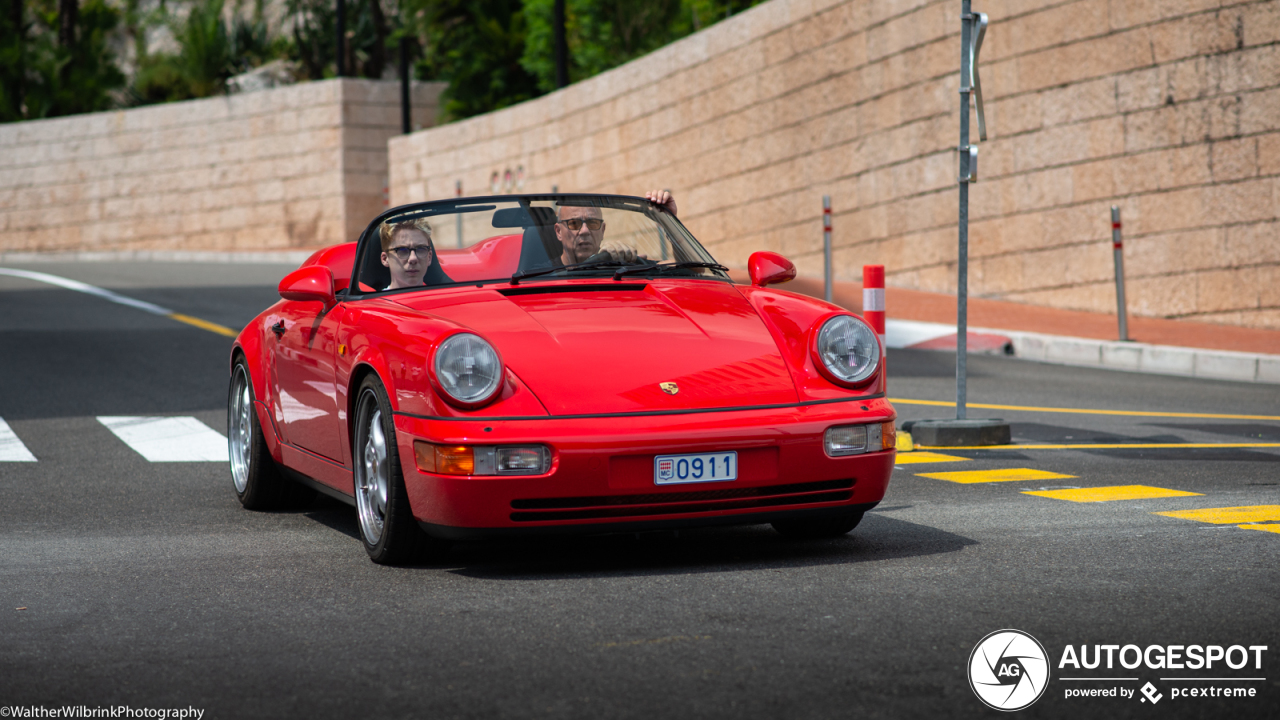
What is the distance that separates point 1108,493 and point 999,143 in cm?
1237

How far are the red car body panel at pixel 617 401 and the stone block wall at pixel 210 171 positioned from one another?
111 feet

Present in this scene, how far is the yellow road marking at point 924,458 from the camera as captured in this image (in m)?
7.79

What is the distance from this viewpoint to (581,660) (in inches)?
145

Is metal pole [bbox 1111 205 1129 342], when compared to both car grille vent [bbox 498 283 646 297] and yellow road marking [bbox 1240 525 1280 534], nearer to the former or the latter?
yellow road marking [bbox 1240 525 1280 534]

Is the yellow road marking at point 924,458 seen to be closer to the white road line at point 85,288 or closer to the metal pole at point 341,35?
the white road line at point 85,288

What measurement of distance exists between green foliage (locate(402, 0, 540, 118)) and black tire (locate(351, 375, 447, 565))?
34529 millimetres

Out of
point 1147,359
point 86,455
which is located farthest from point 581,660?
point 1147,359

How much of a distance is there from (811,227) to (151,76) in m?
33.9

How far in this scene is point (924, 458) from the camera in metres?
7.88

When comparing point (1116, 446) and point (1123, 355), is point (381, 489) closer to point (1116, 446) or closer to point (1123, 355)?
point (1116, 446)

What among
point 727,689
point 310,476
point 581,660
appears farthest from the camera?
point 310,476

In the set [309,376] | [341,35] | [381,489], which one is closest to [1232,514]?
[381,489]

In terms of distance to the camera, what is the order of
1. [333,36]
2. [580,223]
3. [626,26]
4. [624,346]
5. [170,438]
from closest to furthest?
[624,346] < [580,223] < [170,438] < [626,26] < [333,36]

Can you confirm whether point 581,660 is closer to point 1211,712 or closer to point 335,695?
point 335,695
